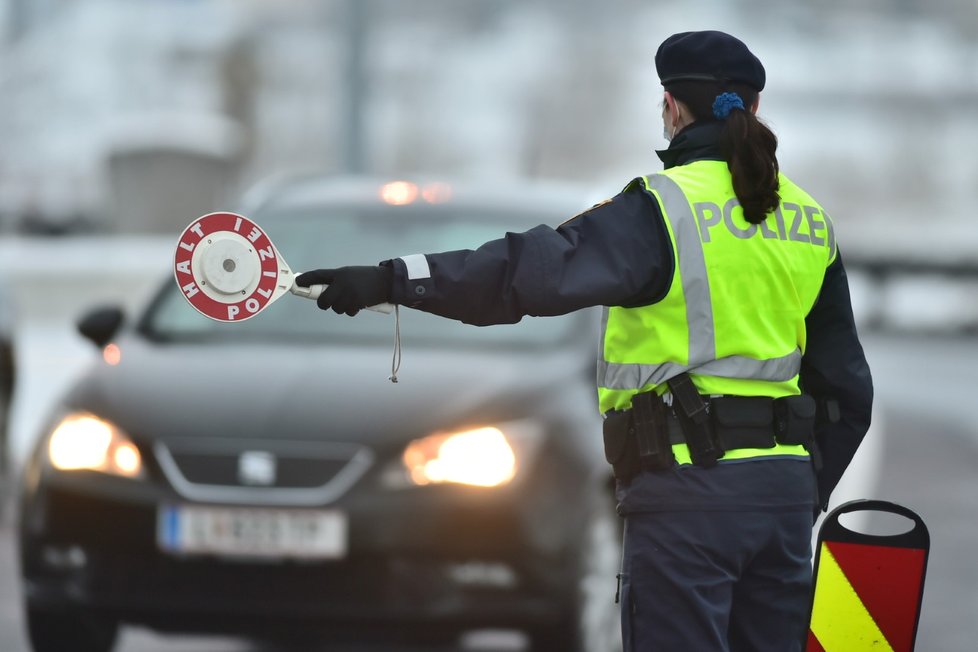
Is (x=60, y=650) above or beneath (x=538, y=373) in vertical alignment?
beneath

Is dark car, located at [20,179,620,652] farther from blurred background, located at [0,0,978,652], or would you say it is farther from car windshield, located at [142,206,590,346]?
blurred background, located at [0,0,978,652]

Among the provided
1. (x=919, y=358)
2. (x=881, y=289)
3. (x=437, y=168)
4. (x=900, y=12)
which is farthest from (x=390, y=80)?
(x=919, y=358)

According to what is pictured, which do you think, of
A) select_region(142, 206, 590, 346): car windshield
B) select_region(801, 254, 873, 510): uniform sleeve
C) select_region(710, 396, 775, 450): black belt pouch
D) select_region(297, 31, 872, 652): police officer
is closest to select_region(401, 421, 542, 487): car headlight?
select_region(142, 206, 590, 346): car windshield

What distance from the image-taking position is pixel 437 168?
70.5m

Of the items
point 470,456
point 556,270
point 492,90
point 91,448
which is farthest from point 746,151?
point 492,90

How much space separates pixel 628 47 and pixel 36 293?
183ft

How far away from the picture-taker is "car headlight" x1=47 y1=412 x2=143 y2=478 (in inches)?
227

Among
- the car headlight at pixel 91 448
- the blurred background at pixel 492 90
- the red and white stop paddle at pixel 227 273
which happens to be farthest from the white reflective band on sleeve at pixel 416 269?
the blurred background at pixel 492 90

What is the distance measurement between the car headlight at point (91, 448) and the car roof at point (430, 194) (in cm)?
148

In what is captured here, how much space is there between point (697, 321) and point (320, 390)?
2.50m

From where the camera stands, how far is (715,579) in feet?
11.9

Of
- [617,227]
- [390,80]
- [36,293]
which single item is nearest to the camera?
[617,227]

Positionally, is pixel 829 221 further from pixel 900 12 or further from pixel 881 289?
pixel 900 12

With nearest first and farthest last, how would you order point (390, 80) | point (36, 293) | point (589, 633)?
point (589, 633)
point (36, 293)
point (390, 80)
